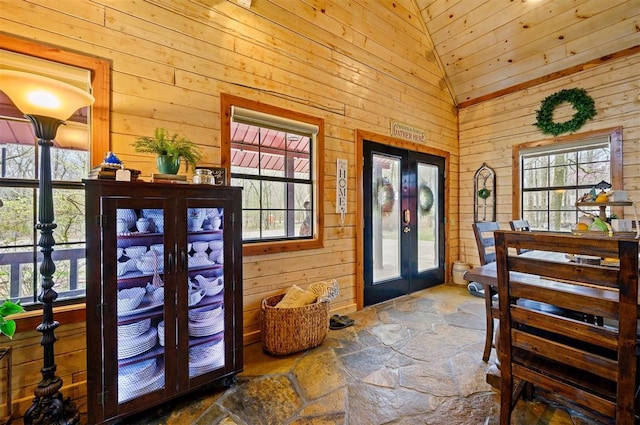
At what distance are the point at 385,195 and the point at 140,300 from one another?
9.81 ft

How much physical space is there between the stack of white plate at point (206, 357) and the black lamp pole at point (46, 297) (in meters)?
0.65

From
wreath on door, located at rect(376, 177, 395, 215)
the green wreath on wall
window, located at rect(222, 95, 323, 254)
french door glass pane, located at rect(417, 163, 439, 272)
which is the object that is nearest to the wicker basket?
window, located at rect(222, 95, 323, 254)

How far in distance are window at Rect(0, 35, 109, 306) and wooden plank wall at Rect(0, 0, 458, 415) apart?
100 mm

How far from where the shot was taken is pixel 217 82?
2.43 m

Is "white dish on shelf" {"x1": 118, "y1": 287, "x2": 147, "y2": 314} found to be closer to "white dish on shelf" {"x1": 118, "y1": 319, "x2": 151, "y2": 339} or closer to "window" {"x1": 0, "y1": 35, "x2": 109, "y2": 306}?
"white dish on shelf" {"x1": 118, "y1": 319, "x2": 151, "y2": 339}

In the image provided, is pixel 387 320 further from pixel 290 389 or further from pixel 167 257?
pixel 167 257

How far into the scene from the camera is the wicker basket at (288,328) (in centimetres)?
236

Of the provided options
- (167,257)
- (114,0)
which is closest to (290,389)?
(167,257)

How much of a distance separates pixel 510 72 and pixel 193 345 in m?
5.21

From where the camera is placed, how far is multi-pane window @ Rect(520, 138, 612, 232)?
3613mm

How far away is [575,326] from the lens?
1199mm

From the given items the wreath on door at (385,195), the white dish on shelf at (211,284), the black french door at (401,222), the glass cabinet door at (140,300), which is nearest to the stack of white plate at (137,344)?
the glass cabinet door at (140,300)

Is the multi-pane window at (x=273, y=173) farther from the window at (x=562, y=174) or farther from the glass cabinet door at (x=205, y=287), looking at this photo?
the window at (x=562, y=174)

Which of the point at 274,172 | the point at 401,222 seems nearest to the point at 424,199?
the point at 401,222
